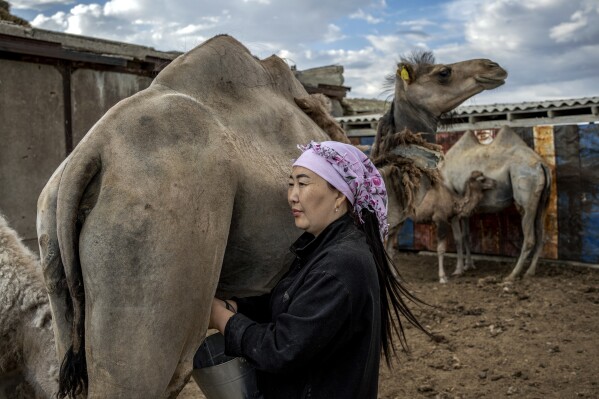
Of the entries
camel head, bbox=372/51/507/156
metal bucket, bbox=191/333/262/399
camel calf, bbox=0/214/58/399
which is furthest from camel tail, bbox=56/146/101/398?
camel head, bbox=372/51/507/156

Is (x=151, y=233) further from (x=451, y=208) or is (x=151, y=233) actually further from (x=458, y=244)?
(x=458, y=244)

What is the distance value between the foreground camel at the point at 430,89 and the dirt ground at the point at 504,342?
148cm

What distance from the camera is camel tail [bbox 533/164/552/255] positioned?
9.33 meters

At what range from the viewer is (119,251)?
6.07 ft

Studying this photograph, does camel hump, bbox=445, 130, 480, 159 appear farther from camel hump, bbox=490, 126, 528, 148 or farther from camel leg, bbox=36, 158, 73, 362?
camel leg, bbox=36, 158, 73, 362

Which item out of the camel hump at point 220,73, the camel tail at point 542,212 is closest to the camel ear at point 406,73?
the camel hump at point 220,73

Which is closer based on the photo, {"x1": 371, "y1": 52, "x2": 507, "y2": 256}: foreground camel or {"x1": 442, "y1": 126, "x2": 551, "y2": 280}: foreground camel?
{"x1": 371, "y1": 52, "x2": 507, "y2": 256}: foreground camel

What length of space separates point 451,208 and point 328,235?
8.30 meters

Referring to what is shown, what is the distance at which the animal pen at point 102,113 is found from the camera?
6.95 metres

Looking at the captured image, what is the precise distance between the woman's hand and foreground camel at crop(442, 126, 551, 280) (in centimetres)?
789

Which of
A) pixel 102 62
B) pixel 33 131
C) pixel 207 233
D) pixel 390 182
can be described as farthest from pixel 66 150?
pixel 207 233

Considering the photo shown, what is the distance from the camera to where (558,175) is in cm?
974

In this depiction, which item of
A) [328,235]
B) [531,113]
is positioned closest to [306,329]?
[328,235]

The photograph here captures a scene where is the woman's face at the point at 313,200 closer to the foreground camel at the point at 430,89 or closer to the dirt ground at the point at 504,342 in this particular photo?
the dirt ground at the point at 504,342
